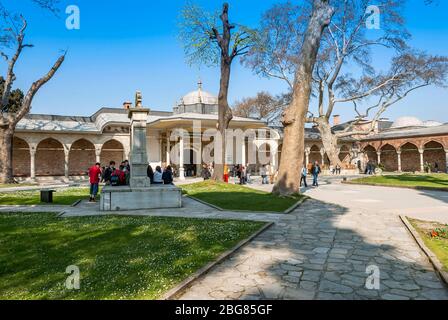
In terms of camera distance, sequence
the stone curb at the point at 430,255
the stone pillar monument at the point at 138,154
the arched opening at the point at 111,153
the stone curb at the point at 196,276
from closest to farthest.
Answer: the stone curb at the point at 196,276, the stone curb at the point at 430,255, the stone pillar monument at the point at 138,154, the arched opening at the point at 111,153

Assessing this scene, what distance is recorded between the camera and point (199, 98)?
3503 cm

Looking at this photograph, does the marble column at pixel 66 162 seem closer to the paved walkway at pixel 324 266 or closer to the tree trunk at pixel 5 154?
the tree trunk at pixel 5 154

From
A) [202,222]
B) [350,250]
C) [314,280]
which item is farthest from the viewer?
[202,222]

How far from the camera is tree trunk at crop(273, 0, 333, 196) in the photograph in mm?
12891

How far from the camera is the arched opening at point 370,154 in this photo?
4344 cm

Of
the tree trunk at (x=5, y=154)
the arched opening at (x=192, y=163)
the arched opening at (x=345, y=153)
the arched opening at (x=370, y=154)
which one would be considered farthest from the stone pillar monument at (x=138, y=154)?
the arched opening at (x=370, y=154)

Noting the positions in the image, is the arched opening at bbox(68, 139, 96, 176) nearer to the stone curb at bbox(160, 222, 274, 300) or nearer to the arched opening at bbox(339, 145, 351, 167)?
the stone curb at bbox(160, 222, 274, 300)

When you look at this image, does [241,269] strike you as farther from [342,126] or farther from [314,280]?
[342,126]

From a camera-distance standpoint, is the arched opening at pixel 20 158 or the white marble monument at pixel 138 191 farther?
the arched opening at pixel 20 158

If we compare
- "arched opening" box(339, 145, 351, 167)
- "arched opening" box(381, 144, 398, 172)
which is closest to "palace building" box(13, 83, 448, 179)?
"arched opening" box(381, 144, 398, 172)

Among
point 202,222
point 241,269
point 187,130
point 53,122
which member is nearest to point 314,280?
point 241,269

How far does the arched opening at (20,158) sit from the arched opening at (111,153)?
6.26 m

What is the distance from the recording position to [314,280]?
13.1 ft

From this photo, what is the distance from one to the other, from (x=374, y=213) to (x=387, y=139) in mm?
34780
